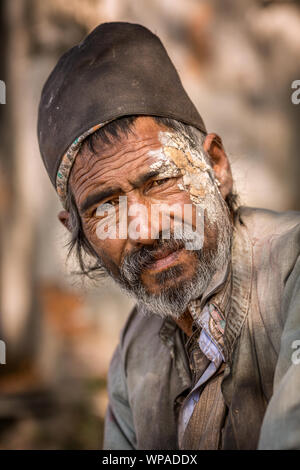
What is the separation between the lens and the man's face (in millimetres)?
1867

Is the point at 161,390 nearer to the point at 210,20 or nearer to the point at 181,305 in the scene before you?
the point at 181,305

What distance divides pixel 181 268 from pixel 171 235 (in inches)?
5.2

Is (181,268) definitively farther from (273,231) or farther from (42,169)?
(42,169)

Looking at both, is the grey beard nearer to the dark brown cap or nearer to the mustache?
the mustache

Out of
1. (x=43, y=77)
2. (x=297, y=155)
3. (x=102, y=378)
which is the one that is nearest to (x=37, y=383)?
(x=102, y=378)

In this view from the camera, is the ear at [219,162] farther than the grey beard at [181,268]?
Yes

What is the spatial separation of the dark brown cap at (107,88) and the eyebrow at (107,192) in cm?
22

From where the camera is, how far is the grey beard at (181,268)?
188 cm

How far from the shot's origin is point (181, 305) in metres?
1.91

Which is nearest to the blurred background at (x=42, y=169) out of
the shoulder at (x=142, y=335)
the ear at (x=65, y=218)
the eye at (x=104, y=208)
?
the ear at (x=65, y=218)

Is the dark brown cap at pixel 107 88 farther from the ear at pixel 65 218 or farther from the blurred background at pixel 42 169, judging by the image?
the blurred background at pixel 42 169

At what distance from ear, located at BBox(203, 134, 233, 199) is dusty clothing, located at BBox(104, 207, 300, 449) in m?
0.13

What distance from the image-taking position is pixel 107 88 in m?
1.96

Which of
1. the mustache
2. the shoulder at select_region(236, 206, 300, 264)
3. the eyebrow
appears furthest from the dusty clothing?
the eyebrow
